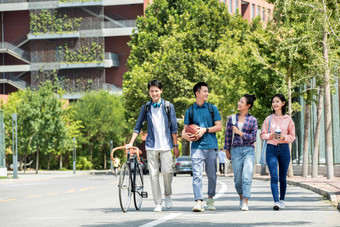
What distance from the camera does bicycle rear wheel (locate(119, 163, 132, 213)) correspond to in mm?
12548


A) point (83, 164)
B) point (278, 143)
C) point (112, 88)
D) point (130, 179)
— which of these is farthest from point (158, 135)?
point (112, 88)

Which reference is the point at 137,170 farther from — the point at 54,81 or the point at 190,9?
the point at 54,81

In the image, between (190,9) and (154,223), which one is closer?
(154,223)

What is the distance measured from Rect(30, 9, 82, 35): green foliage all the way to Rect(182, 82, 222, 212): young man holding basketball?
6929 cm

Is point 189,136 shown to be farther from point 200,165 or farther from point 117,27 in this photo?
point 117,27

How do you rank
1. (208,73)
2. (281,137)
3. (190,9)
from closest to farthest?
1. (281,137)
2. (208,73)
3. (190,9)

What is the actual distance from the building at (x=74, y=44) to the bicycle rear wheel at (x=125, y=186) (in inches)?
2653

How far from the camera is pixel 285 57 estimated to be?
101 feet

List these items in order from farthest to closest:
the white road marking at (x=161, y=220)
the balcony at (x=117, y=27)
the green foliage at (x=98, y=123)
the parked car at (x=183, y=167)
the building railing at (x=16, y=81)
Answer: the building railing at (x=16, y=81) → the balcony at (x=117, y=27) → the green foliage at (x=98, y=123) → the parked car at (x=183, y=167) → the white road marking at (x=161, y=220)

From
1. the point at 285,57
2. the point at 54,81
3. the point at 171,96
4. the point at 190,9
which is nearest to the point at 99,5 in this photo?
the point at 54,81

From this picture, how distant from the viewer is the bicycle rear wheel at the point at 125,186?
1255 centimetres

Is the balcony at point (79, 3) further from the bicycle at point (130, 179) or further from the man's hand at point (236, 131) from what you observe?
the man's hand at point (236, 131)

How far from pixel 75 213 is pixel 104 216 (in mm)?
1090

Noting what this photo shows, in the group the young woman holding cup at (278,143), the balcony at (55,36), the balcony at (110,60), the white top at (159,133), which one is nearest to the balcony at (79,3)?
the balcony at (55,36)
